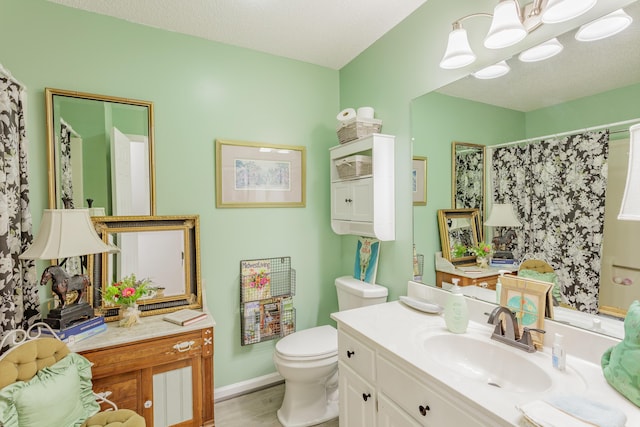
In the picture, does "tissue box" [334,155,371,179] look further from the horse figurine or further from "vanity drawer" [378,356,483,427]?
the horse figurine

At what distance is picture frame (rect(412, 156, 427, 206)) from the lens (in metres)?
1.86

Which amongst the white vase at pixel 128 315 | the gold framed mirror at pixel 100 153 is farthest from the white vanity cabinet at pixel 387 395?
the gold framed mirror at pixel 100 153

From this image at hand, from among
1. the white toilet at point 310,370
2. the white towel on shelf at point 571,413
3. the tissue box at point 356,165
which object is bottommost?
the white toilet at point 310,370

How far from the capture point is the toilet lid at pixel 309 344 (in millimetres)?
1921

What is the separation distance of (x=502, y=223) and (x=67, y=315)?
2218 millimetres

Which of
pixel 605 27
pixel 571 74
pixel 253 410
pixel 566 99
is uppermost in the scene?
pixel 605 27

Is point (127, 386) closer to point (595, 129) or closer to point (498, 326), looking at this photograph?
point (498, 326)

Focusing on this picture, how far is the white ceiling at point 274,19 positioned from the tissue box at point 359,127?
2.03 feet

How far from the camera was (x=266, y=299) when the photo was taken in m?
2.38

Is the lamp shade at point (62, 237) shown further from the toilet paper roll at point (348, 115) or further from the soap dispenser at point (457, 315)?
the soap dispenser at point (457, 315)

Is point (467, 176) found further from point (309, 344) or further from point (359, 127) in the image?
point (309, 344)

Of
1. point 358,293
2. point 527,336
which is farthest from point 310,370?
point 527,336

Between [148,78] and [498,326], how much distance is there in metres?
2.48

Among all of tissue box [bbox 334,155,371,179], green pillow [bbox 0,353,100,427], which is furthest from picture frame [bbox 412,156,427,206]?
green pillow [bbox 0,353,100,427]
